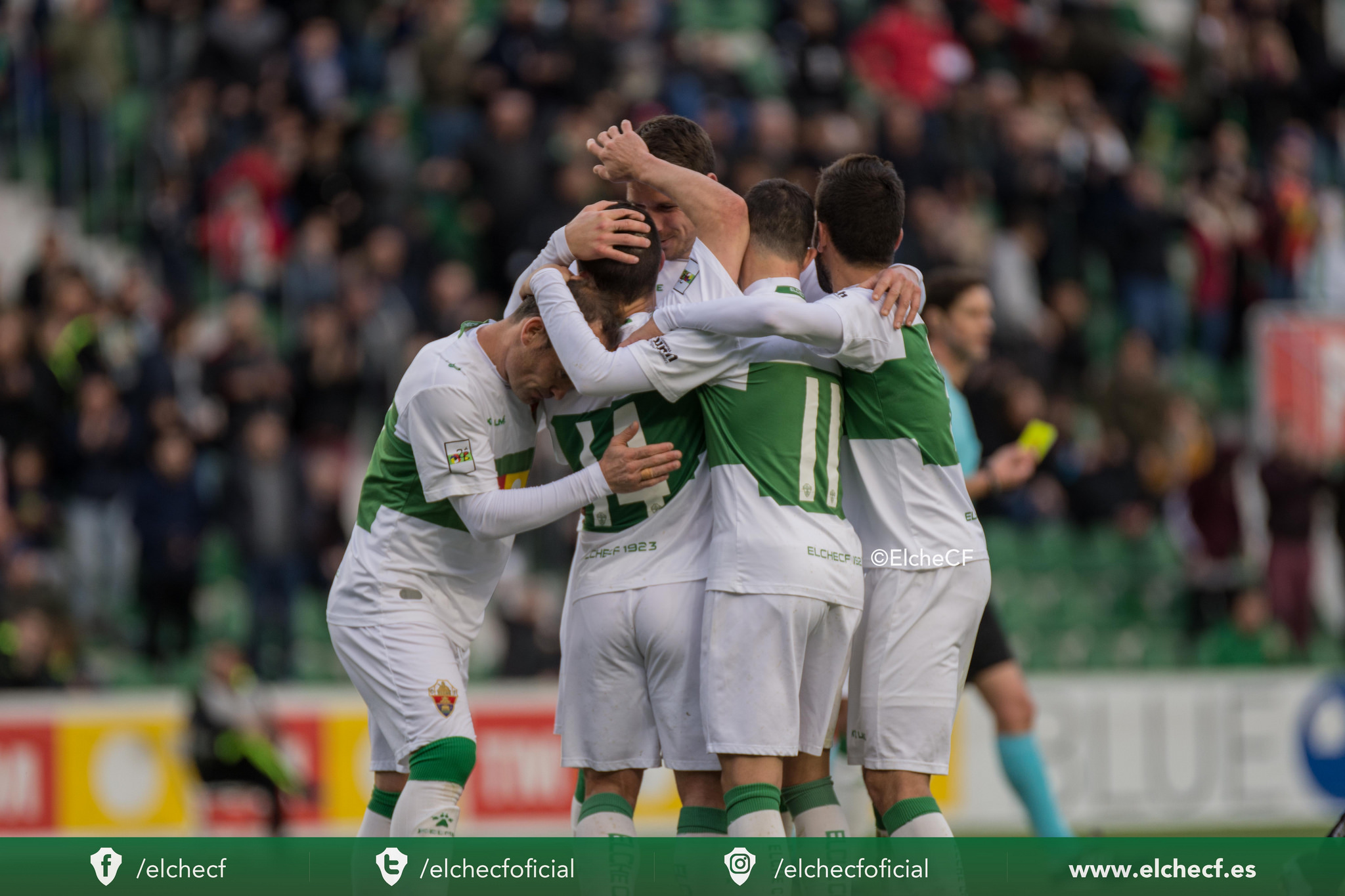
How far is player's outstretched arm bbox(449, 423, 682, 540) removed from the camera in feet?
20.6

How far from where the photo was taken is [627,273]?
658 cm

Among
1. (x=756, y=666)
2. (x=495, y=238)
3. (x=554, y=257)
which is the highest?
(x=495, y=238)

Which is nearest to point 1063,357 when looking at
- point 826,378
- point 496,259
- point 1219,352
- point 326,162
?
point 1219,352

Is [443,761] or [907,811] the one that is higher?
[443,761]

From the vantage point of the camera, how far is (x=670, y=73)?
17.6m

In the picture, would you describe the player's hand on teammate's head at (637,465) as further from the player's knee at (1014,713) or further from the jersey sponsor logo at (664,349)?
the player's knee at (1014,713)

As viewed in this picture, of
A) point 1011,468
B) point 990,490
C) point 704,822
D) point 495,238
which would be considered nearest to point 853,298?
point 704,822

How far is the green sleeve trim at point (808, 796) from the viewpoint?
256 inches

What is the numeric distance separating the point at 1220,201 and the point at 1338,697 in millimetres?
6856

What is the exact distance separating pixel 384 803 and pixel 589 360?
7.06ft

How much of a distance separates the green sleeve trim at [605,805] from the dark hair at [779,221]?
7.17ft

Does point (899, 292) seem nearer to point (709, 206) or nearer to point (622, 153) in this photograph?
point (709, 206)

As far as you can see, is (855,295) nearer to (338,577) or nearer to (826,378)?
(826,378)
